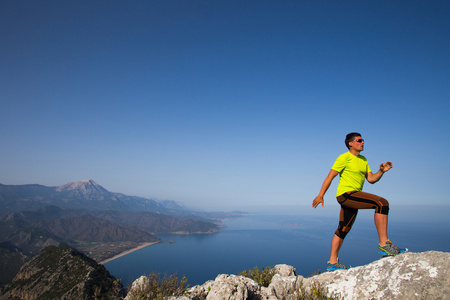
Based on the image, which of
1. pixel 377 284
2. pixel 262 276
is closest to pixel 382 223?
pixel 377 284

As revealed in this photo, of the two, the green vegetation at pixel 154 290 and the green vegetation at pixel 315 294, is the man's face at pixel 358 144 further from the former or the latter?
the green vegetation at pixel 154 290

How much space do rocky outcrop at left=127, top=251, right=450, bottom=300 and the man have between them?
408 millimetres

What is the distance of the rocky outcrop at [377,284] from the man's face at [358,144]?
197 cm

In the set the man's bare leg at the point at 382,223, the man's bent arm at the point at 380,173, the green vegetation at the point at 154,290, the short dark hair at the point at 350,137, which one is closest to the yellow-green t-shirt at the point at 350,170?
the man's bent arm at the point at 380,173

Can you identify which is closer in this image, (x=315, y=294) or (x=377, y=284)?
(x=377, y=284)

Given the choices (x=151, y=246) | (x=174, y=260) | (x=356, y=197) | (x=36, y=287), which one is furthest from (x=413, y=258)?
(x=151, y=246)

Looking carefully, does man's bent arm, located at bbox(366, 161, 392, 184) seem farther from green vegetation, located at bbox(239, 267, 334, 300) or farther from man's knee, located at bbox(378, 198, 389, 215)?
green vegetation, located at bbox(239, 267, 334, 300)

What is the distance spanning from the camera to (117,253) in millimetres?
146250

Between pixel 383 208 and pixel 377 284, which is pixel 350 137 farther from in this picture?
pixel 377 284

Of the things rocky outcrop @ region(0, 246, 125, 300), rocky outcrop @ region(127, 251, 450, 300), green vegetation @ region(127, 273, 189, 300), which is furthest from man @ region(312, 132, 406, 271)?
rocky outcrop @ region(0, 246, 125, 300)

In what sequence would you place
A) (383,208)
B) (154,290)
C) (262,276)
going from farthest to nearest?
(262,276), (154,290), (383,208)

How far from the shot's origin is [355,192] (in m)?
4.00

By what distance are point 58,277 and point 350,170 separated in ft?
252

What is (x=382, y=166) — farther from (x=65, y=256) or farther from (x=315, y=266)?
(x=315, y=266)
